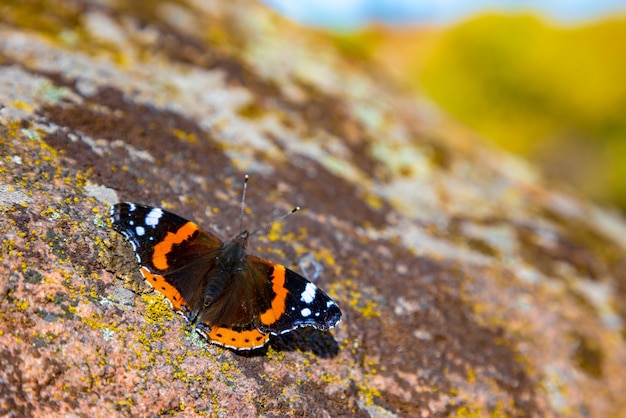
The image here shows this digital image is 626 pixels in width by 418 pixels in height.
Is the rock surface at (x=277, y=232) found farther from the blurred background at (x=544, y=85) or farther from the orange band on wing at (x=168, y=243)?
the blurred background at (x=544, y=85)

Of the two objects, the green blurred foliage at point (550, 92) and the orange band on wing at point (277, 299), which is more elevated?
the orange band on wing at point (277, 299)

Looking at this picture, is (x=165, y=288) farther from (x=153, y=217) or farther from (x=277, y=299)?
(x=277, y=299)

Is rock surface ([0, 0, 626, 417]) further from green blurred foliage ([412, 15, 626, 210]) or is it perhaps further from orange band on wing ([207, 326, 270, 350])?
green blurred foliage ([412, 15, 626, 210])

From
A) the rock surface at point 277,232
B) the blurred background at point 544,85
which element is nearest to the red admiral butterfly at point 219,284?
the rock surface at point 277,232

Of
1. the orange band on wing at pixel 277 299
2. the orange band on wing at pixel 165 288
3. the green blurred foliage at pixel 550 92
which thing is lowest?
the green blurred foliage at pixel 550 92

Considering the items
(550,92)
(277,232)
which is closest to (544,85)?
(550,92)

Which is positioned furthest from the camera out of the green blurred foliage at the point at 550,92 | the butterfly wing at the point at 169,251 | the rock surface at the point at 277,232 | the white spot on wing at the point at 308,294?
the green blurred foliage at the point at 550,92
